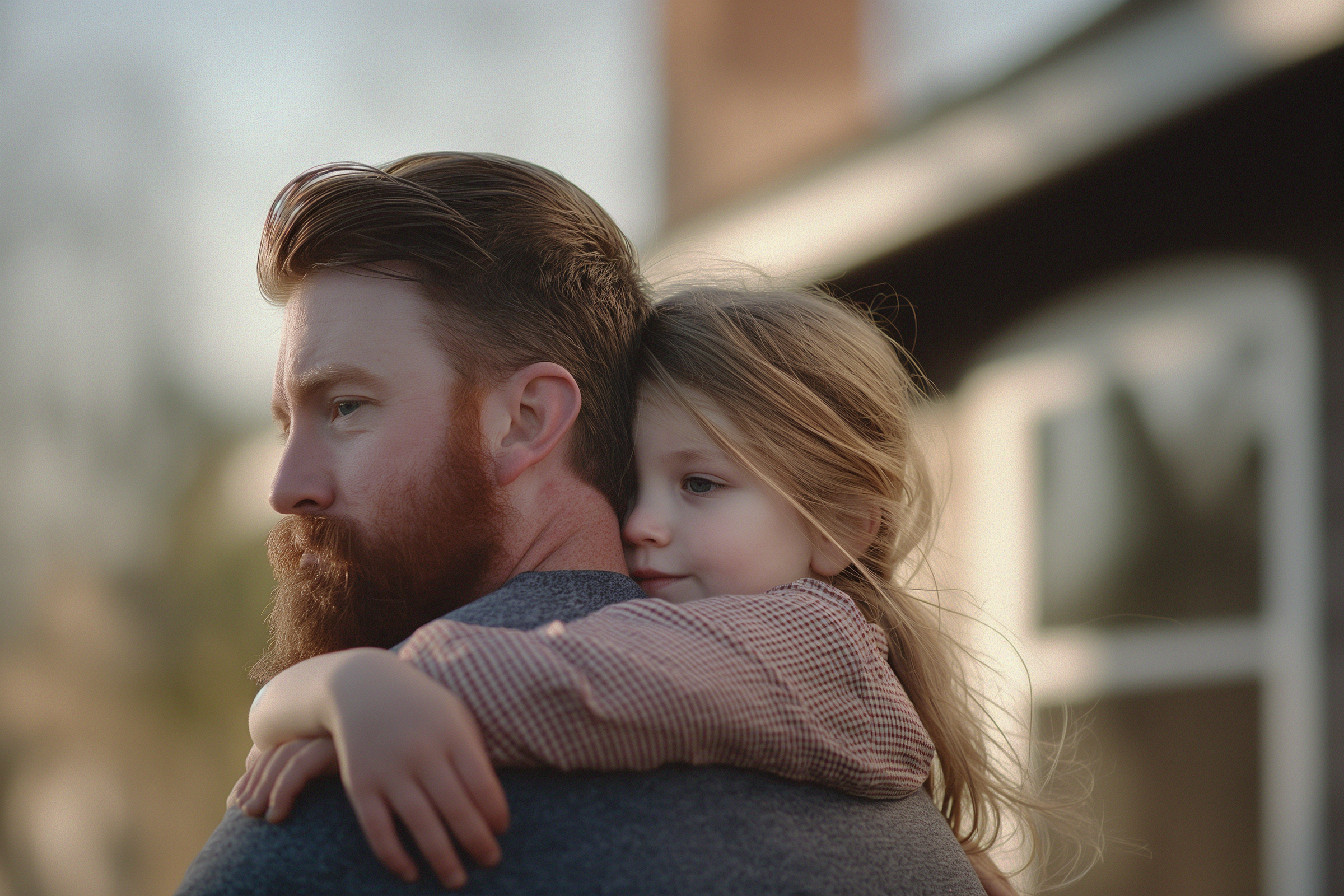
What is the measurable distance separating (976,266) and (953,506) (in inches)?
49.0

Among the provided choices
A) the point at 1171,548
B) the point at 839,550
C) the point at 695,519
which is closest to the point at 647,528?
the point at 695,519

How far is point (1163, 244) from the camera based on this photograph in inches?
199

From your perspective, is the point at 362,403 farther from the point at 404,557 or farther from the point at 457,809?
the point at 457,809

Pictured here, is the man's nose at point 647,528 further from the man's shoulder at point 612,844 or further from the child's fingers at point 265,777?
the child's fingers at point 265,777

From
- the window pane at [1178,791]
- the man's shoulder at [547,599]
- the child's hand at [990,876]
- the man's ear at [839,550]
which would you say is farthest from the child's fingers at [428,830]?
the window pane at [1178,791]

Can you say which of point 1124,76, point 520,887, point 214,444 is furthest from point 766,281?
point 214,444

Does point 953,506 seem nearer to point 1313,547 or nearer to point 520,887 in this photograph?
point 1313,547

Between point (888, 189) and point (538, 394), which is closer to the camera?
point (538, 394)

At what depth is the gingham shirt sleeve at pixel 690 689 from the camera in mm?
1389

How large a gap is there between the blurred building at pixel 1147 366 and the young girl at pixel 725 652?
1.51 m

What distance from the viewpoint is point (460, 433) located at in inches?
75.5

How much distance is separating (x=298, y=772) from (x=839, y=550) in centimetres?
115

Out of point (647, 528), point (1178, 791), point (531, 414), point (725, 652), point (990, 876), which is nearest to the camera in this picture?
point (725, 652)

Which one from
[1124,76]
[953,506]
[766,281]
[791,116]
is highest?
[791,116]
